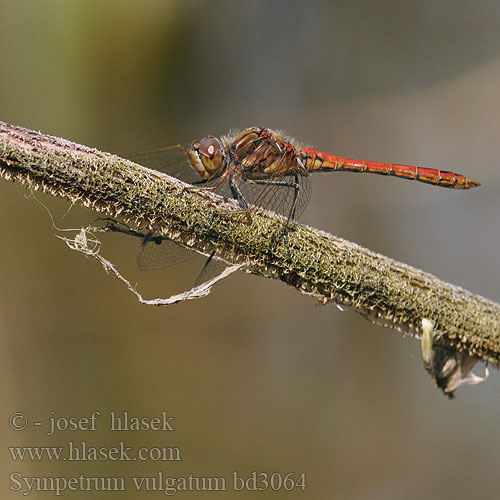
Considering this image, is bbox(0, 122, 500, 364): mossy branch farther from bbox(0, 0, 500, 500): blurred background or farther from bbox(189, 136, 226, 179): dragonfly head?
bbox(0, 0, 500, 500): blurred background

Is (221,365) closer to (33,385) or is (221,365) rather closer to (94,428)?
(94,428)

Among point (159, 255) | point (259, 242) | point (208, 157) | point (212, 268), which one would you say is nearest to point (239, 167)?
point (208, 157)

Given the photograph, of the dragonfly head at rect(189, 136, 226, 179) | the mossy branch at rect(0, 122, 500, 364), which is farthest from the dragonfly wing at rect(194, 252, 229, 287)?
the dragonfly head at rect(189, 136, 226, 179)

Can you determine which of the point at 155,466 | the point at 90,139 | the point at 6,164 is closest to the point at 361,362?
the point at 155,466

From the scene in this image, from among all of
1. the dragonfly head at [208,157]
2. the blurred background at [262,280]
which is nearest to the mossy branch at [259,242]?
the dragonfly head at [208,157]

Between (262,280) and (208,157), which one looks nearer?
(208,157)

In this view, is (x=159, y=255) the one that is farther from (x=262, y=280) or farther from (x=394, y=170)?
(x=262, y=280)
